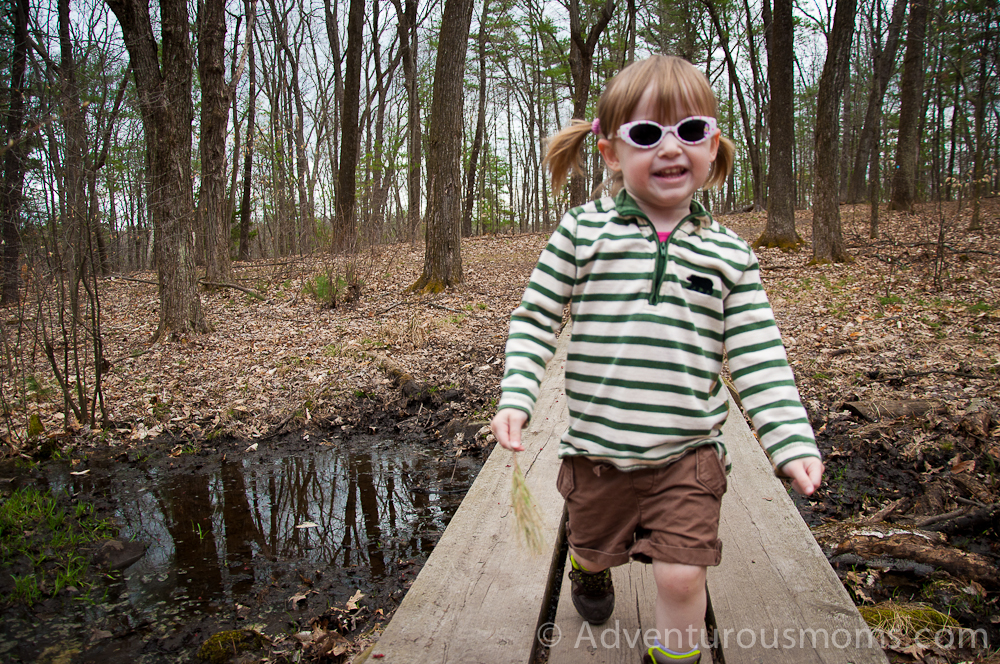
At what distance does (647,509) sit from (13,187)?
5.62m

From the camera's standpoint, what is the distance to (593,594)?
1.90m

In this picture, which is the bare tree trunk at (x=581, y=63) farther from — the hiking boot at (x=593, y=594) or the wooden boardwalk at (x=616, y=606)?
the hiking boot at (x=593, y=594)

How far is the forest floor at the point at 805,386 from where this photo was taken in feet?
9.67

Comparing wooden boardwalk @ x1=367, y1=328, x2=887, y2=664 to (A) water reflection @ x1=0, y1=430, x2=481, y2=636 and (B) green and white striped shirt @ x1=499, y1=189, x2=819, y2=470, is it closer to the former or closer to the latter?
(B) green and white striped shirt @ x1=499, y1=189, x2=819, y2=470

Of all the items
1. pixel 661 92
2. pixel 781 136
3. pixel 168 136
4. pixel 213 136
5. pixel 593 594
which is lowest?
pixel 593 594

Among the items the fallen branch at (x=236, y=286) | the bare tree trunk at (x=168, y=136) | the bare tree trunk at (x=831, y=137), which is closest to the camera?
the bare tree trunk at (x=168, y=136)

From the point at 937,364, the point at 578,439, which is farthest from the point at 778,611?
the point at 937,364

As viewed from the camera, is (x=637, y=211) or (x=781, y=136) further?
(x=781, y=136)

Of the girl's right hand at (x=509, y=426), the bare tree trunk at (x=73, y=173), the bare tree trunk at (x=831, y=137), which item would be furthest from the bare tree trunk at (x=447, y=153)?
the girl's right hand at (x=509, y=426)

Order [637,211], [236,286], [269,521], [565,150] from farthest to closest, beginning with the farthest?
[236,286] → [269,521] → [565,150] → [637,211]

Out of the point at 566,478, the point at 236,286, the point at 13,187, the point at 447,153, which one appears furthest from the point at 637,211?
the point at 236,286

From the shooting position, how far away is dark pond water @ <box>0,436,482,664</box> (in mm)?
2803

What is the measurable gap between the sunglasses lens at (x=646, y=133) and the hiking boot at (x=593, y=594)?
1.30 metres

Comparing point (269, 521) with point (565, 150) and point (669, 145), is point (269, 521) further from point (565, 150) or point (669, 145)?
point (669, 145)
